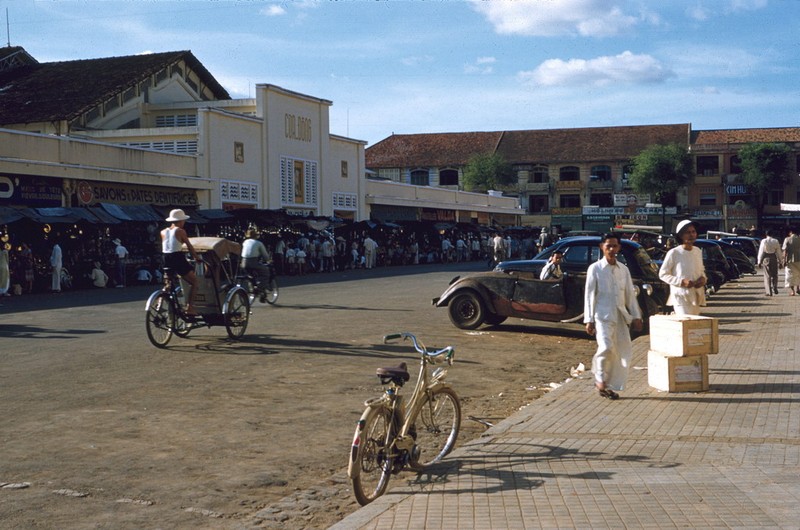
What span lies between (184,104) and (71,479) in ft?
135

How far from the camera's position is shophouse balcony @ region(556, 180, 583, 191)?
86.2 meters

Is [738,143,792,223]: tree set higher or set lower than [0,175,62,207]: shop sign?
higher

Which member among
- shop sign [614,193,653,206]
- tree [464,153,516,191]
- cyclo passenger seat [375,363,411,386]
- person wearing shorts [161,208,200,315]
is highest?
tree [464,153,516,191]

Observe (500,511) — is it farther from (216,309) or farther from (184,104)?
(184,104)

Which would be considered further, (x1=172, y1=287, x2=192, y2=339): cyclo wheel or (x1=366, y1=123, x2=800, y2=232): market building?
(x1=366, y1=123, x2=800, y2=232): market building

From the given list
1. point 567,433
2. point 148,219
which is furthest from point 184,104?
point 567,433

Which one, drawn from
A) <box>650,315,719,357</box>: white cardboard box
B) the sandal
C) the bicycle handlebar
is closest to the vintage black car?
<box>650,315,719,357</box>: white cardboard box

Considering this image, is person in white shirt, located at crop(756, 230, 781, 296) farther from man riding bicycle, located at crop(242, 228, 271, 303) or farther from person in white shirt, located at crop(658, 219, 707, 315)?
person in white shirt, located at crop(658, 219, 707, 315)

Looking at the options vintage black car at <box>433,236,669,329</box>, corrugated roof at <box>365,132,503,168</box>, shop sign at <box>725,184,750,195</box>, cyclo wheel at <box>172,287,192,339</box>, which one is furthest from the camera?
corrugated roof at <box>365,132,503,168</box>

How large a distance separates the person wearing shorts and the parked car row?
15.3 ft

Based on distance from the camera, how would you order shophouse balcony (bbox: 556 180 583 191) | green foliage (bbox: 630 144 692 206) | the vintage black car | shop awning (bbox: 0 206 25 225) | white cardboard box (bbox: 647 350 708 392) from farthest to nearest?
1. shophouse balcony (bbox: 556 180 583 191)
2. green foliage (bbox: 630 144 692 206)
3. shop awning (bbox: 0 206 25 225)
4. the vintage black car
5. white cardboard box (bbox: 647 350 708 392)

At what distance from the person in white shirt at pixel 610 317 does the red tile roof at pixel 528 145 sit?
78.7 metres

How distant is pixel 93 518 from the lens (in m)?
5.38

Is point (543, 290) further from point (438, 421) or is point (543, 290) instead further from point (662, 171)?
point (662, 171)
